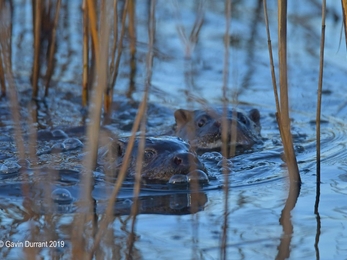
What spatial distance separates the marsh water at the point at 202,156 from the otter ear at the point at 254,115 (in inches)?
7.0

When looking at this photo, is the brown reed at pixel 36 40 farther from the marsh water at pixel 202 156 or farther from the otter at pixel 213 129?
the otter at pixel 213 129

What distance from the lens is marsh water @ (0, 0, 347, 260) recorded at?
3.36 m

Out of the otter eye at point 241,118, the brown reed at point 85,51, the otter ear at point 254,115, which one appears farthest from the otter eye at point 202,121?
the brown reed at point 85,51

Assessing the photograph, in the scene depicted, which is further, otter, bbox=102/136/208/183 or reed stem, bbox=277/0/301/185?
otter, bbox=102/136/208/183

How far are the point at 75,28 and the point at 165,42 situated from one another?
1.17 meters

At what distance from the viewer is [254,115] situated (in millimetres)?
Answer: 6195

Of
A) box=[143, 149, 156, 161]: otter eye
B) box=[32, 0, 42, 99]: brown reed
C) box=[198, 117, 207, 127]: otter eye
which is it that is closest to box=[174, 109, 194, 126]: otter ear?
box=[198, 117, 207, 127]: otter eye

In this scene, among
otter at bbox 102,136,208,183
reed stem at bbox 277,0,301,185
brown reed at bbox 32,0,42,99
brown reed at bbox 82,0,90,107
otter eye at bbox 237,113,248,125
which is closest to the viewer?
reed stem at bbox 277,0,301,185

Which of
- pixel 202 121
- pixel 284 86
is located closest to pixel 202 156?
pixel 202 121

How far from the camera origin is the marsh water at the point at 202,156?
336 cm

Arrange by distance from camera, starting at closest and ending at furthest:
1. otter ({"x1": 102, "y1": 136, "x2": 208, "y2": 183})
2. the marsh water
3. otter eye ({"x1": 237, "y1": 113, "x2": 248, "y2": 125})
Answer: the marsh water
otter ({"x1": 102, "y1": 136, "x2": 208, "y2": 183})
otter eye ({"x1": 237, "y1": 113, "x2": 248, "y2": 125})

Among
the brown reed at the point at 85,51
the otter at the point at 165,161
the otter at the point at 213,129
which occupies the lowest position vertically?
the otter at the point at 213,129

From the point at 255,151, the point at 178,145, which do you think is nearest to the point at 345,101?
the point at 255,151

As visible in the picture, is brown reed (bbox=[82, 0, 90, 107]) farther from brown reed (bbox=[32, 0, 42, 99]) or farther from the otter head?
the otter head
